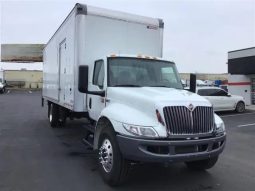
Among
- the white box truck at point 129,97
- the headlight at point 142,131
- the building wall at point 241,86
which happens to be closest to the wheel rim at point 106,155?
the white box truck at point 129,97

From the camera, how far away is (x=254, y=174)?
7066 mm

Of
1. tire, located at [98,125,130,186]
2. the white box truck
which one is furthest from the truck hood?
tire, located at [98,125,130,186]

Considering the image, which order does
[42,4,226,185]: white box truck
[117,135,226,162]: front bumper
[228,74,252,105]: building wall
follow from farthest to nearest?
[228,74,252,105]: building wall → [42,4,226,185]: white box truck → [117,135,226,162]: front bumper

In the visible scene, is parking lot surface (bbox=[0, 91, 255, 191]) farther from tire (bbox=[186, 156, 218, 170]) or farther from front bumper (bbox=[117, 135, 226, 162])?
front bumper (bbox=[117, 135, 226, 162])

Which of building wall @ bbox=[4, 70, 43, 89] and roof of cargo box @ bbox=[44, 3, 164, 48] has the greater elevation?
roof of cargo box @ bbox=[44, 3, 164, 48]

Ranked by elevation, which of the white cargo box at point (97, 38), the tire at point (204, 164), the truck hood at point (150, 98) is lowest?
the tire at point (204, 164)

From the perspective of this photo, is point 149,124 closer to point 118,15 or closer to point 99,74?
point 99,74

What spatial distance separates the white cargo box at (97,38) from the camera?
27.3 feet

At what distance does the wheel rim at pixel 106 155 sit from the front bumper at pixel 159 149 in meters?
0.48

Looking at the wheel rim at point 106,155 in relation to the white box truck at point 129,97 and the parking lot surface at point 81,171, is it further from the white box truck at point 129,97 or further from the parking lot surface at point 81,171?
the parking lot surface at point 81,171

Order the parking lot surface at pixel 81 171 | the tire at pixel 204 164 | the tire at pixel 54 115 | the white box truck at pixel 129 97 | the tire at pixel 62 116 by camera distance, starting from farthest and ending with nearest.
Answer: the tire at pixel 54 115 < the tire at pixel 62 116 < the tire at pixel 204 164 < the parking lot surface at pixel 81 171 < the white box truck at pixel 129 97

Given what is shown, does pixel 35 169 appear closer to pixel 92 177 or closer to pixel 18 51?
pixel 92 177

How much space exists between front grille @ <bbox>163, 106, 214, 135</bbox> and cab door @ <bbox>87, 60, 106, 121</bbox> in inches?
76.0

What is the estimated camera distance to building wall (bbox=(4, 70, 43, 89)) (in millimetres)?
64688
